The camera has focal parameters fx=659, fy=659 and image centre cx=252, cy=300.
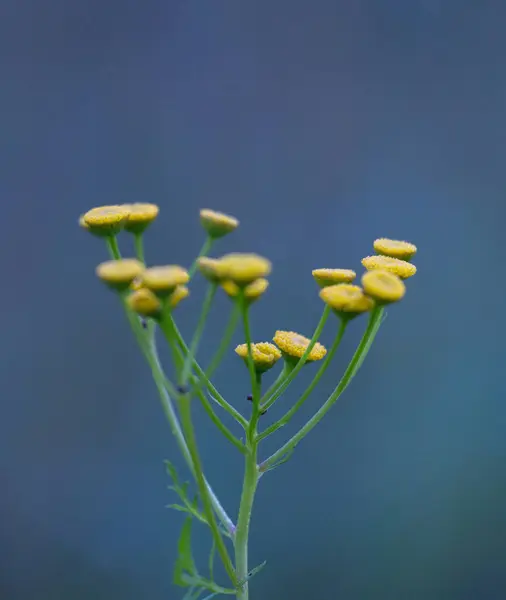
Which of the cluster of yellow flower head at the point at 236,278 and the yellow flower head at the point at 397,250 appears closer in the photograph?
the cluster of yellow flower head at the point at 236,278

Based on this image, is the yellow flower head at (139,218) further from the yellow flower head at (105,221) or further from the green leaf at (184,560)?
the green leaf at (184,560)

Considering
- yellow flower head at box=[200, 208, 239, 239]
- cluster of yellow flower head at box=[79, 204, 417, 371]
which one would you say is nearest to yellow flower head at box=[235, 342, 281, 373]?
cluster of yellow flower head at box=[79, 204, 417, 371]

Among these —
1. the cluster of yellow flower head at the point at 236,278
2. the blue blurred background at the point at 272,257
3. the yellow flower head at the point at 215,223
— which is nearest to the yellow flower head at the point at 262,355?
the cluster of yellow flower head at the point at 236,278

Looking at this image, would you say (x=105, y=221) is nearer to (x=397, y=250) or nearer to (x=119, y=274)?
(x=119, y=274)

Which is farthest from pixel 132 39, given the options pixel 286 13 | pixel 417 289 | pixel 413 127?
pixel 417 289

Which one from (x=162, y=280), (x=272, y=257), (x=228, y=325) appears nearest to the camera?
(x=162, y=280)

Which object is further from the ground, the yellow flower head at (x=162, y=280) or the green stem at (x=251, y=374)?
the yellow flower head at (x=162, y=280)

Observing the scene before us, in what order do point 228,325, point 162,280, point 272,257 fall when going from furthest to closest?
point 272,257 → point 228,325 → point 162,280

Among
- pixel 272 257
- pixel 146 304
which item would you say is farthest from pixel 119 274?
pixel 272 257
